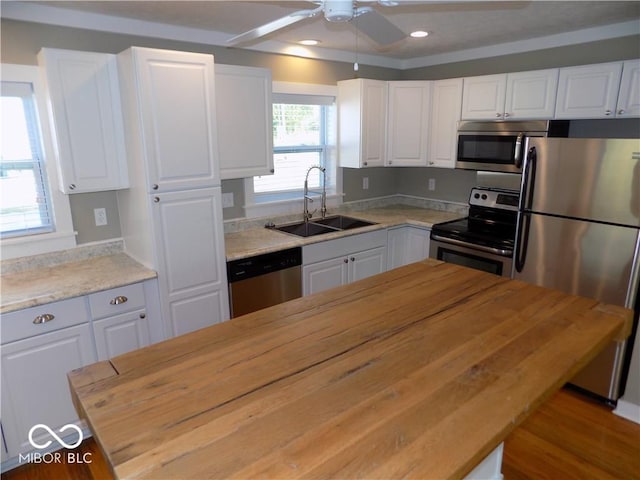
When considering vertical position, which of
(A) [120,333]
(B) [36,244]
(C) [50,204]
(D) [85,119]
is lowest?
(A) [120,333]

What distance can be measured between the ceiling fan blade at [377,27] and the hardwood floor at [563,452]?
220 cm

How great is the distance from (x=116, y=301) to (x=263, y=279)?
95cm

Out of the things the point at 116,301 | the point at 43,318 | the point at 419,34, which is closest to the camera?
the point at 43,318

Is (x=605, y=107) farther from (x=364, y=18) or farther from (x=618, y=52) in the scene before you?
(x=364, y=18)

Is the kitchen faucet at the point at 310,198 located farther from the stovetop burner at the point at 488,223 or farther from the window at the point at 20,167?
the window at the point at 20,167

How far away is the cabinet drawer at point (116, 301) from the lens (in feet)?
7.32

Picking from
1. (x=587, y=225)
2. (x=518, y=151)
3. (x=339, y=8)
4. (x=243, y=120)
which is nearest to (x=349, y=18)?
(x=339, y=8)

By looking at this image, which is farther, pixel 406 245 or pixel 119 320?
pixel 406 245

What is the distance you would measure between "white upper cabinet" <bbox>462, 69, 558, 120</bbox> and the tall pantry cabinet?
2.16 m

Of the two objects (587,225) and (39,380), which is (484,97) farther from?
(39,380)

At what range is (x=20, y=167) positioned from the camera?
240cm

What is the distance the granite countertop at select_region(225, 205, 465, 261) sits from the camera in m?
2.88

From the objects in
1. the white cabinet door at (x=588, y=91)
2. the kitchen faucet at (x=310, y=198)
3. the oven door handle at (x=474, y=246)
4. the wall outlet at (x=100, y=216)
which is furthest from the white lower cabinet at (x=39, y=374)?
the white cabinet door at (x=588, y=91)

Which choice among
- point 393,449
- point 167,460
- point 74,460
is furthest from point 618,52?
point 74,460
